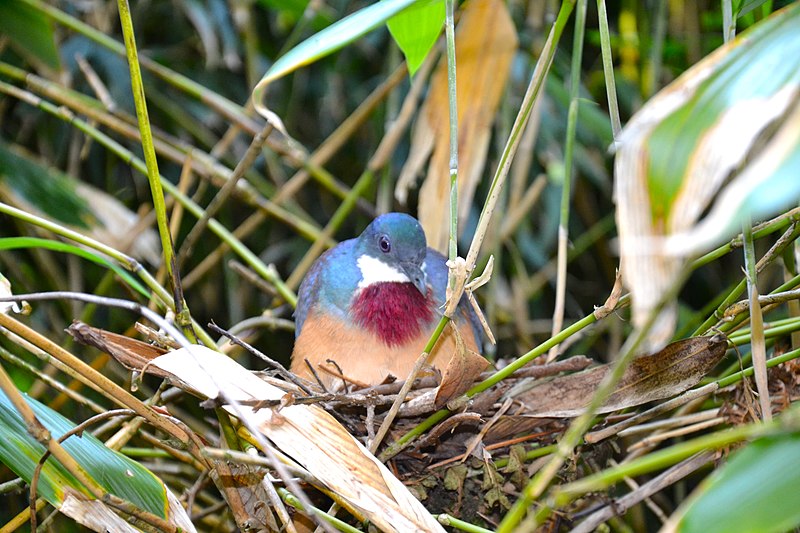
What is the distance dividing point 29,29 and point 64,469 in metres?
1.40

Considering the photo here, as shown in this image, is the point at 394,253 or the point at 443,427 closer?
the point at 443,427

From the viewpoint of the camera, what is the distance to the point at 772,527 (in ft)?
2.25

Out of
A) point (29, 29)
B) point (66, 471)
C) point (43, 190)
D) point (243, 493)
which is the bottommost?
point (243, 493)

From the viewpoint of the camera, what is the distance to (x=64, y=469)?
4.29 ft

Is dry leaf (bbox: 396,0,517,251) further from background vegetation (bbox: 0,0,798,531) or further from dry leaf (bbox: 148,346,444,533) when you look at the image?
dry leaf (bbox: 148,346,444,533)

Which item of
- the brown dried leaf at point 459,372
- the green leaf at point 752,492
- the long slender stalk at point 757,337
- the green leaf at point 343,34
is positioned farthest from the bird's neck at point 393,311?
the green leaf at point 752,492

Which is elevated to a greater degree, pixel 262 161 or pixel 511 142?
pixel 511 142

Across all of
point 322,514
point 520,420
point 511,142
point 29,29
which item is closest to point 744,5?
point 511,142

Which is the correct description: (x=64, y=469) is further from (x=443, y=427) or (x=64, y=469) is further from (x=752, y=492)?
(x=752, y=492)

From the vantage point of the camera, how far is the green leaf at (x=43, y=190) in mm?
2342

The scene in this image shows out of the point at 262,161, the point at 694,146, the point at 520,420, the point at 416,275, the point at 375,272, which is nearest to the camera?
the point at 694,146

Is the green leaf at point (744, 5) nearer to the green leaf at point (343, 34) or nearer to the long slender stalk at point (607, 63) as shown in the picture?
the long slender stalk at point (607, 63)

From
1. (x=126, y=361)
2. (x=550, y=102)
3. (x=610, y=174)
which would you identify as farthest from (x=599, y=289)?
(x=126, y=361)

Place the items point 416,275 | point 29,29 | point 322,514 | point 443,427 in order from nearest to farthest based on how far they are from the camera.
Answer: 1. point 322,514
2. point 443,427
3. point 416,275
4. point 29,29
